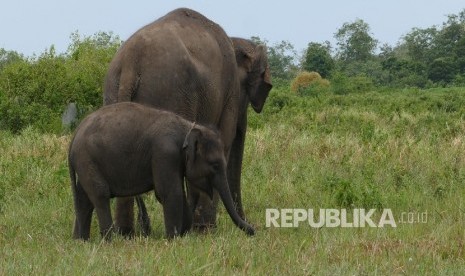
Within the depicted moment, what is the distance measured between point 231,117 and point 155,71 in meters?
1.15

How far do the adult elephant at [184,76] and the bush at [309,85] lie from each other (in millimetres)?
32179

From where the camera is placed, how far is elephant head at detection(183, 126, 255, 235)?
549cm

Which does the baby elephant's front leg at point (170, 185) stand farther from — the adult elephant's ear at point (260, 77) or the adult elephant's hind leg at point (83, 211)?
the adult elephant's ear at point (260, 77)

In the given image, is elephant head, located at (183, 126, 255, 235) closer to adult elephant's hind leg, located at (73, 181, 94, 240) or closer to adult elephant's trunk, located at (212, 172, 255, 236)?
adult elephant's trunk, located at (212, 172, 255, 236)

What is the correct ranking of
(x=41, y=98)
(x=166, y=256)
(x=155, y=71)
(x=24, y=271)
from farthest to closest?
1. (x=41, y=98)
2. (x=155, y=71)
3. (x=166, y=256)
4. (x=24, y=271)

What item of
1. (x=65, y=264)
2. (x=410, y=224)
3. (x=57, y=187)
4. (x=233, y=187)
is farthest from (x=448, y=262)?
(x=57, y=187)

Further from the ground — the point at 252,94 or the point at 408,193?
the point at 252,94

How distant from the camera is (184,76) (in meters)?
5.96

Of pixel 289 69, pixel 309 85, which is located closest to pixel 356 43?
pixel 289 69

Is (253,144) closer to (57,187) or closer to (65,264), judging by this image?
(57,187)

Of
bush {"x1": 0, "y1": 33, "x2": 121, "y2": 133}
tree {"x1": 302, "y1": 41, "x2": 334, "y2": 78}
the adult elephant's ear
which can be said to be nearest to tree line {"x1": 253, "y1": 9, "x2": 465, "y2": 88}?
tree {"x1": 302, "y1": 41, "x2": 334, "y2": 78}

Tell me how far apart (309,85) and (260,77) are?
33457mm

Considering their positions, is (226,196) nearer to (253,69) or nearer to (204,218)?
(204,218)

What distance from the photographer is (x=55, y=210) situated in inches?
280
